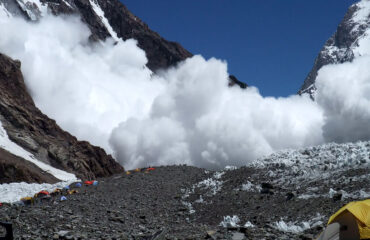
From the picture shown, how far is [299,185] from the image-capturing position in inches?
969

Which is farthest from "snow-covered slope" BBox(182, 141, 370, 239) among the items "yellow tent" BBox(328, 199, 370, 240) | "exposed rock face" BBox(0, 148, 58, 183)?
"exposed rock face" BBox(0, 148, 58, 183)

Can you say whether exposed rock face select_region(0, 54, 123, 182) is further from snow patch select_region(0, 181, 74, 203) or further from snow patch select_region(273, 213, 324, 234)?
snow patch select_region(273, 213, 324, 234)

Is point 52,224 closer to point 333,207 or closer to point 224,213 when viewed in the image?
point 224,213

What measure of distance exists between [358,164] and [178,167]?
874 inches

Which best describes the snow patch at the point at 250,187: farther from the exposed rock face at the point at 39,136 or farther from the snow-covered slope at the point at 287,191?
the exposed rock face at the point at 39,136

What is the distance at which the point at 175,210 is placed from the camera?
27.8 metres

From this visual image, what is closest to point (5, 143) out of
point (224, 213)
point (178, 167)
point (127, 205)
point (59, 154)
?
point (59, 154)

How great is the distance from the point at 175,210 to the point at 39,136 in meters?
112

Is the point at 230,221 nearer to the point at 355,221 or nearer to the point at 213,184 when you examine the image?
the point at 355,221

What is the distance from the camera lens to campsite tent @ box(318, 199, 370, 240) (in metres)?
14.6

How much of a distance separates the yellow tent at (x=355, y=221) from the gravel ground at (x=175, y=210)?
1639 mm

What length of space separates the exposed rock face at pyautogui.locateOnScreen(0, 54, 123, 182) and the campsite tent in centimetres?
11518

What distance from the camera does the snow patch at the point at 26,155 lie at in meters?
112

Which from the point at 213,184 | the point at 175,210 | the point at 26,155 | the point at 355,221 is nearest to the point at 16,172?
the point at 26,155
